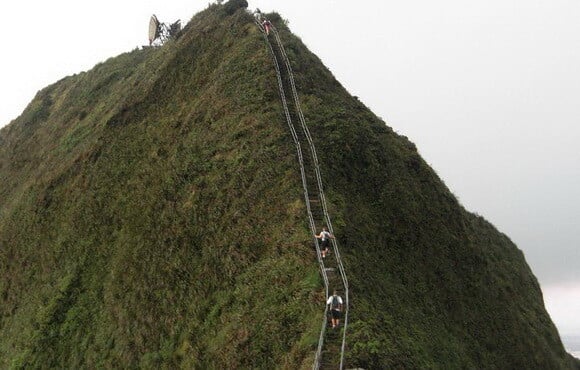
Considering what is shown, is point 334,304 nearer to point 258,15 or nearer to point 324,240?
point 324,240

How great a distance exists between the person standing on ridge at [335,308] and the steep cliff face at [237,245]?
0.62 metres

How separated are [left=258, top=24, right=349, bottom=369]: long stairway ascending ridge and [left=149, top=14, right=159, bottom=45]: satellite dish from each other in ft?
98.8

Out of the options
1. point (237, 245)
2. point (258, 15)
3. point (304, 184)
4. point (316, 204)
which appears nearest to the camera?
point (237, 245)

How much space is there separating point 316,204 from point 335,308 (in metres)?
6.68

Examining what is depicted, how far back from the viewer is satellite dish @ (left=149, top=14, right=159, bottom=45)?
197 feet

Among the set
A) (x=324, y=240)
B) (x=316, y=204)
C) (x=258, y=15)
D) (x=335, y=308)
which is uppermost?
(x=258, y=15)

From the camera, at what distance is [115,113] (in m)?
38.7

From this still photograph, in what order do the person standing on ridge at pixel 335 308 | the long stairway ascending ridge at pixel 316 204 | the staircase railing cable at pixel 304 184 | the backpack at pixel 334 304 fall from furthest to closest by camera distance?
the backpack at pixel 334 304
the person standing on ridge at pixel 335 308
the staircase railing cable at pixel 304 184
the long stairway ascending ridge at pixel 316 204

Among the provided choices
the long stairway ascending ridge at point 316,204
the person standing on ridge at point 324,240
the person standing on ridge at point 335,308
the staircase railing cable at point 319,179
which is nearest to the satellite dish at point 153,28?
the staircase railing cable at point 319,179

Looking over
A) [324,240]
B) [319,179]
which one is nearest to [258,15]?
[319,179]

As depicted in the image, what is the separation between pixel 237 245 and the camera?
20938 millimetres

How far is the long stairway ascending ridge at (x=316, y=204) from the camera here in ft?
47.1

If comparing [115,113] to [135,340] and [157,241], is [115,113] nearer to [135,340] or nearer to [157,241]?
[157,241]

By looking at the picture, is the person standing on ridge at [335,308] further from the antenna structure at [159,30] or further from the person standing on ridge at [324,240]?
the antenna structure at [159,30]
